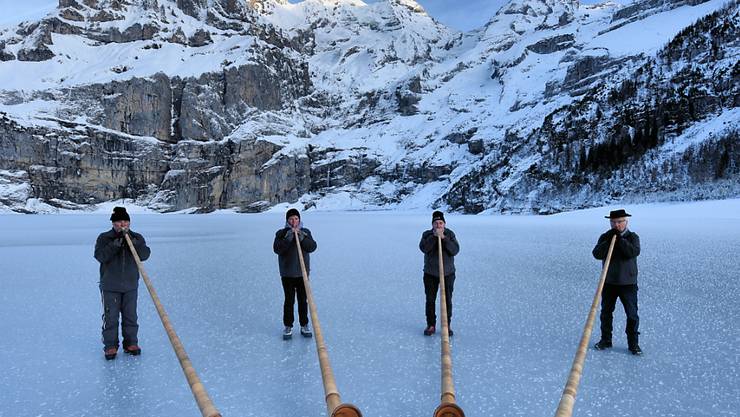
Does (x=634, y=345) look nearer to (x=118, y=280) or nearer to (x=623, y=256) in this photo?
(x=623, y=256)

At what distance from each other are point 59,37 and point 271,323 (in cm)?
21487

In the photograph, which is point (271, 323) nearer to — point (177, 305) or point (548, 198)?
point (177, 305)

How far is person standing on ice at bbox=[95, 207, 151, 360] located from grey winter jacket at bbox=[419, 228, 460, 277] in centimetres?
380

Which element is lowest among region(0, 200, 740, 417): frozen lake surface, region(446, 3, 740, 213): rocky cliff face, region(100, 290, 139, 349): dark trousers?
region(0, 200, 740, 417): frozen lake surface

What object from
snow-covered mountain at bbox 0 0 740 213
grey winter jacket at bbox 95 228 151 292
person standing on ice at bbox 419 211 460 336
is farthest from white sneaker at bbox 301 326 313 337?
snow-covered mountain at bbox 0 0 740 213

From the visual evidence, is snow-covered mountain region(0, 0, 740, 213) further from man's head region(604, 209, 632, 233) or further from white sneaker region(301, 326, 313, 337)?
white sneaker region(301, 326, 313, 337)

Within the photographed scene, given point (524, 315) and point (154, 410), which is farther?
point (524, 315)

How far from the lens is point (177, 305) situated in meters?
9.12

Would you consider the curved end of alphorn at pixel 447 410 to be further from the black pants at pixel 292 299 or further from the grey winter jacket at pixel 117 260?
the grey winter jacket at pixel 117 260

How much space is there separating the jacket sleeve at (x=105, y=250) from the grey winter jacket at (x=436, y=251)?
160 inches

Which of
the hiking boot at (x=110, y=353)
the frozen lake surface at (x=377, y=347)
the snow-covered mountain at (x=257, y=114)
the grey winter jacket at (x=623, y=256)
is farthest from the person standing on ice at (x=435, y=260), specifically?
the snow-covered mountain at (x=257, y=114)

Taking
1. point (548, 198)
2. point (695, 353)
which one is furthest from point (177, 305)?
point (548, 198)

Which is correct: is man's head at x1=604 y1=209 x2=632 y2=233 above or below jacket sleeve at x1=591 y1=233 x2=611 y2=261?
above

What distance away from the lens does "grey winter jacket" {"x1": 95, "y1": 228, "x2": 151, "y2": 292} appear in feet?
19.6
